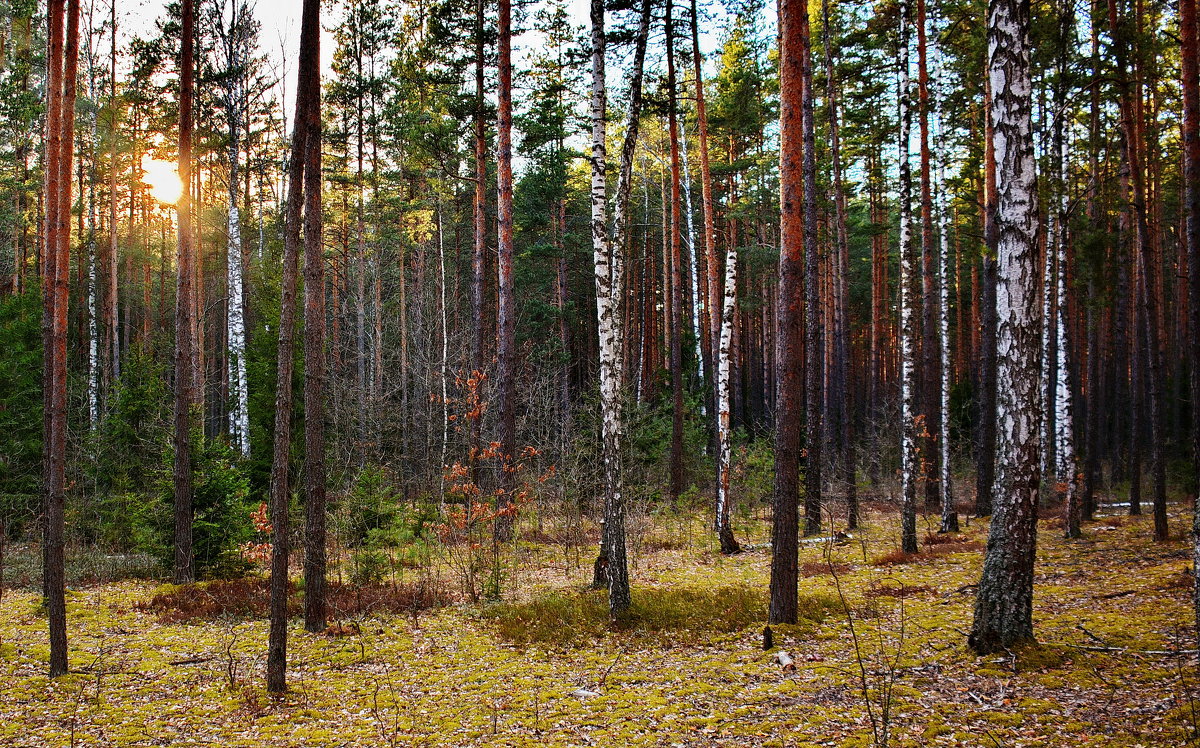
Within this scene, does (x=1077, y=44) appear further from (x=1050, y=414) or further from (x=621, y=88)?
(x=1050, y=414)

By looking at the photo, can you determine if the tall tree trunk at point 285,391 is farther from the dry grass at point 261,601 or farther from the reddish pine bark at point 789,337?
the reddish pine bark at point 789,337

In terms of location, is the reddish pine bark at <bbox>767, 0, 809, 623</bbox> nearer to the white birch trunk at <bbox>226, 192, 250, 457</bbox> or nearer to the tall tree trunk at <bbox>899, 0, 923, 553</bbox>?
the tall tree trunk at <bbox>899, 0, 923, 553</bbox>

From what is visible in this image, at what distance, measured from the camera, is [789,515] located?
283 inches

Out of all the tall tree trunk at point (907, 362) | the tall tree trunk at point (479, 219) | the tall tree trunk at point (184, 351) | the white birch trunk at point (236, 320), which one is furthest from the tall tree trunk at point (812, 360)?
the white birch trunk at point (236, 320)

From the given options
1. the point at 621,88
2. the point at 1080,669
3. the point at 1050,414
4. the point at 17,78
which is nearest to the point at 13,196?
the point at 17,78

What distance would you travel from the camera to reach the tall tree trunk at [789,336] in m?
7.13

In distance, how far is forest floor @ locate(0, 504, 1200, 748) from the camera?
4812mm

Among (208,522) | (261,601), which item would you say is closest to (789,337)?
(261,601)

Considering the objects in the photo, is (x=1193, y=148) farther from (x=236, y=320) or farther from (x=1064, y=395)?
Answer: (x=236, y=320)

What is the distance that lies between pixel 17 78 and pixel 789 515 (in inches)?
902

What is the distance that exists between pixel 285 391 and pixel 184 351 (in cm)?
568

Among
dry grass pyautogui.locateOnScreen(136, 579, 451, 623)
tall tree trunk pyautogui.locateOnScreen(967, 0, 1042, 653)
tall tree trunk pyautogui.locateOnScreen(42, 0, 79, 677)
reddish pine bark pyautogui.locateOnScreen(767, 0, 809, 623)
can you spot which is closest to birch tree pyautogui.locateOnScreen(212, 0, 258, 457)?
dry grass pyautogui.locateOnScreen(136, 579, 451, 623)

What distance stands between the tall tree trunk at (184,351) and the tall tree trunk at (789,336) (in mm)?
8326

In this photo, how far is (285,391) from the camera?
615cm
